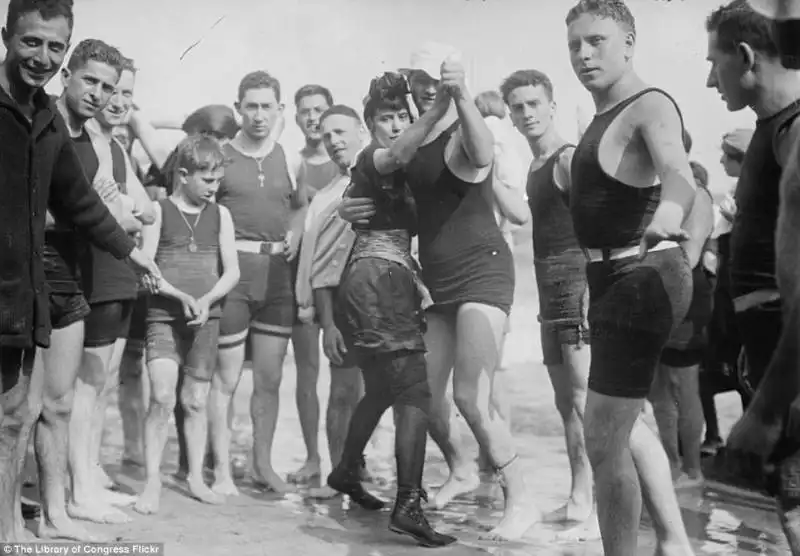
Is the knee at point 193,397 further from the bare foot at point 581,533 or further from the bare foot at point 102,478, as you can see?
the bare foot at point 581,533

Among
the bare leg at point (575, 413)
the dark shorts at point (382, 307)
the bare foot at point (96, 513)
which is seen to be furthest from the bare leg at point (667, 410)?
the bare foot at point (96, 513)

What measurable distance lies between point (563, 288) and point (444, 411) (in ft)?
1.83

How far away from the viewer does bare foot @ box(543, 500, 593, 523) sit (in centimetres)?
332

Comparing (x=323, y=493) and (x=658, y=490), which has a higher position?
(x=658, y=490)

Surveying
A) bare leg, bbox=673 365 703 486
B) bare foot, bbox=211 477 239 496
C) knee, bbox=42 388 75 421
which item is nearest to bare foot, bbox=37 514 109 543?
knee, bbox=42 388 75 421

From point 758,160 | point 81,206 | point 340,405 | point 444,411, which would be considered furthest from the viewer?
point 340,405

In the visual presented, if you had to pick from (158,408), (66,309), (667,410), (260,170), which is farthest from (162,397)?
(667,410)

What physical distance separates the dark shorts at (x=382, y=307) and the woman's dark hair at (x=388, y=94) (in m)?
0.50

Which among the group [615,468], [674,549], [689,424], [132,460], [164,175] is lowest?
[132,460]

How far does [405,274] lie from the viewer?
3.24m

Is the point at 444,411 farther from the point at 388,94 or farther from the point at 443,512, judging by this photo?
the point at 388,94

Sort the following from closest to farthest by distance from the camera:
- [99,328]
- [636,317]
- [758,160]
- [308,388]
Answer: [758,160]
[636,317]
[99,328]
[308,388]

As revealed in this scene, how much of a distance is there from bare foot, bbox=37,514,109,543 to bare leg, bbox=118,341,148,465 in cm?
105

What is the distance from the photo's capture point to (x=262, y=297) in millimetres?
3811
